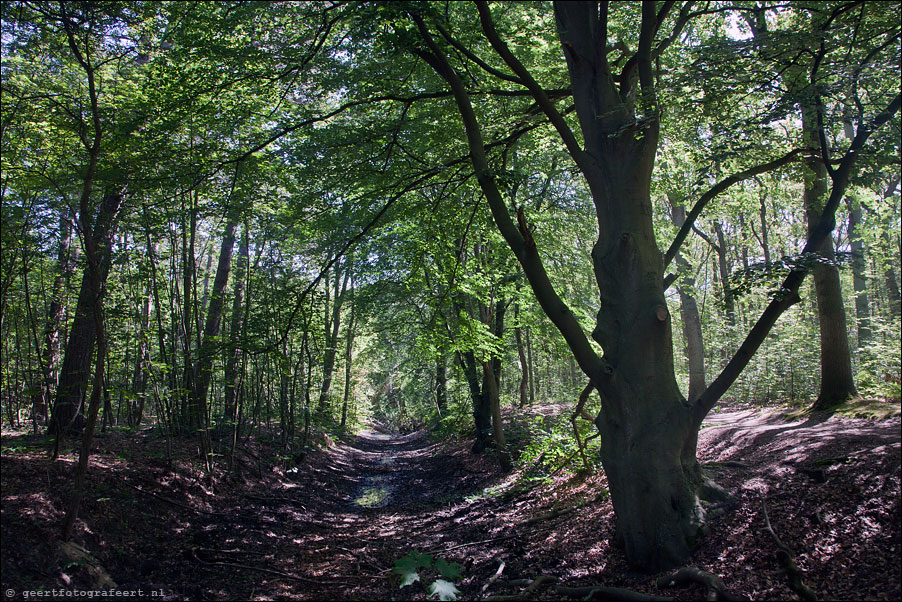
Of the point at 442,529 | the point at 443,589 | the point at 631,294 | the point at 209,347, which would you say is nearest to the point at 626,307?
the point at 631,294

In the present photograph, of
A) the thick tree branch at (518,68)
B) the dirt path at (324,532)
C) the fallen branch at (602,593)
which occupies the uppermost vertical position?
the thick tree branch at (518,68)

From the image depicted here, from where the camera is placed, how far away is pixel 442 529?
295 inches

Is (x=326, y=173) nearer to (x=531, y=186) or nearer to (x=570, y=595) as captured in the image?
(x=570, y=595)

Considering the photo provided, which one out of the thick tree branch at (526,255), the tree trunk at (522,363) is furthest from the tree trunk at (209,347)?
the tree trunk at (522,363)

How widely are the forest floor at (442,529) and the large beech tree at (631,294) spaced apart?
1.51 ft

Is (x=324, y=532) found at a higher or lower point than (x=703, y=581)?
lower

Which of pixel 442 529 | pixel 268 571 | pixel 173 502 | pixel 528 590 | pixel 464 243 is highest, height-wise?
pixel 464 243

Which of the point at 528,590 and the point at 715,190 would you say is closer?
the point at 528,590

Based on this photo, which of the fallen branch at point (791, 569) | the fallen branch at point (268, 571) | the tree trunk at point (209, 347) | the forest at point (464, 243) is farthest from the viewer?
the tree trunk at point (209, 347)

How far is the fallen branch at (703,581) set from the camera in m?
3.29

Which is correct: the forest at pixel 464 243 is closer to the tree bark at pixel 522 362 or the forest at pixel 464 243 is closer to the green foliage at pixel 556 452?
the green foliage at pixel 556 452

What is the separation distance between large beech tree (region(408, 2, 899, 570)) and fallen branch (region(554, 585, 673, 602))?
2.26ft

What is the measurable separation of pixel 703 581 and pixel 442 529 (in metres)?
4.67

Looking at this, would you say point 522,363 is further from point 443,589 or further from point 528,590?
point 443,589
